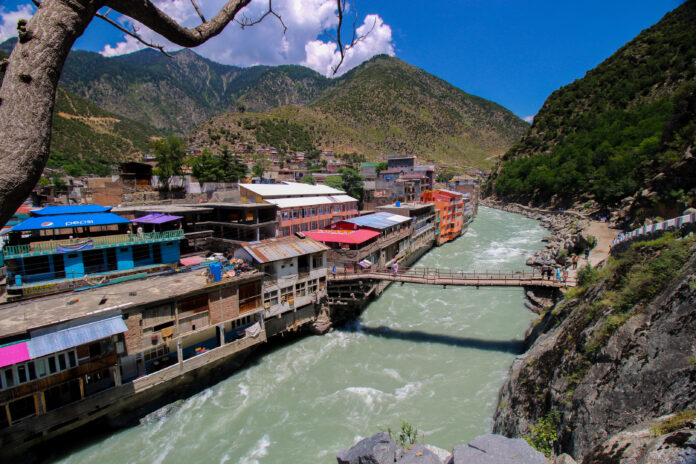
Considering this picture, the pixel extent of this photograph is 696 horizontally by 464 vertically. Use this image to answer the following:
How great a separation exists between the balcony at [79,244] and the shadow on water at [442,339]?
13967 millimetres

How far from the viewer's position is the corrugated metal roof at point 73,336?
40.7 feet

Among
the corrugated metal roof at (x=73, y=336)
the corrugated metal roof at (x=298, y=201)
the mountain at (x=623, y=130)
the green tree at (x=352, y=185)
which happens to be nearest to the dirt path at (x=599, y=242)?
the mountain at (x=623, y=130)

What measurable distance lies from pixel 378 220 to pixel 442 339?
1572 centimetres

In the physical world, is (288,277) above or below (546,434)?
above

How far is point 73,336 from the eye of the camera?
43.2ft

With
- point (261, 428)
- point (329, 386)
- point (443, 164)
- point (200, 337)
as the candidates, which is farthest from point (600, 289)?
point (443, 164)

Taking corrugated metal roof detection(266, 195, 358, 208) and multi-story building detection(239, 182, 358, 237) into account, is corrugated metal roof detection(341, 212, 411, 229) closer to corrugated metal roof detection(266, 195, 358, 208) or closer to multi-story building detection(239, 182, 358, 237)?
multi-story building detection(239, 182, 358, 237)

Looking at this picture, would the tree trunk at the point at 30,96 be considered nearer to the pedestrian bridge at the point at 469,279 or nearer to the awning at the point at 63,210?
the pedestrian bridge at the point at 469,279

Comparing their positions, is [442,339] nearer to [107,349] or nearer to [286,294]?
[286,294]

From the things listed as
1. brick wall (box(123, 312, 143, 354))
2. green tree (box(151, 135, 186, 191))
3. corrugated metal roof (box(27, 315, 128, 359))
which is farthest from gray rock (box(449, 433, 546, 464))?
green tree (box(151, 135, 186, 191))

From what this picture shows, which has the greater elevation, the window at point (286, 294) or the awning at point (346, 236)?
the awning at point (346, 236)

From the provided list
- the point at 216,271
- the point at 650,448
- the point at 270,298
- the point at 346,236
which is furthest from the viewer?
the point at 346,236

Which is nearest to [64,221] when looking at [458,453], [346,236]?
[346,236]

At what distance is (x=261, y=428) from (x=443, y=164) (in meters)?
151
